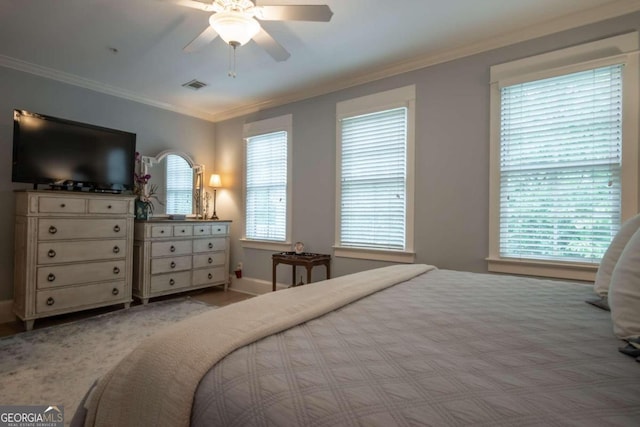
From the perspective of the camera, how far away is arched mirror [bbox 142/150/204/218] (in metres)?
4.24

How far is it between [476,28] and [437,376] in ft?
9.06

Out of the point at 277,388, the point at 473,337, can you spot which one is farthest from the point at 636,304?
the point at 277,388

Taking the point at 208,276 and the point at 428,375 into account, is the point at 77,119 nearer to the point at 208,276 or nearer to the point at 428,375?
the point at 208,276

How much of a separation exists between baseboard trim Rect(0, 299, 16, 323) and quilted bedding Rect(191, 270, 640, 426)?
367 centimetres

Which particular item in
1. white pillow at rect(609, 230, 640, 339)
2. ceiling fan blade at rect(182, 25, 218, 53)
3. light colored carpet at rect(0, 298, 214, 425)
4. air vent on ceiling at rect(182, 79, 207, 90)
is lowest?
light colored carpet at rect(0, 298, 214, 425)

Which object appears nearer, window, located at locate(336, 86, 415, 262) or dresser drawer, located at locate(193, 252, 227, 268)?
window, located at locate(336, 86, 415, 262)

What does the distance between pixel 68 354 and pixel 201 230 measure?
2.02 m

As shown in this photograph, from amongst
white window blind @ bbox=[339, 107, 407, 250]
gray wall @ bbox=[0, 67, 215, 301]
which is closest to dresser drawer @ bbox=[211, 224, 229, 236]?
gray wall @ bbox=[0, 67, 215, 301]

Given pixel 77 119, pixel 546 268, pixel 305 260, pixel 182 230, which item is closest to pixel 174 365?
pixel 305 260

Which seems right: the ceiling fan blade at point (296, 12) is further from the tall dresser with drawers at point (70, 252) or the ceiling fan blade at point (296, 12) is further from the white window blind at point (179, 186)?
the white window blind at point (179, 186)

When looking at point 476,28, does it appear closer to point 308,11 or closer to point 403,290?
point 308,11

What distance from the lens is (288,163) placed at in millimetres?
4043

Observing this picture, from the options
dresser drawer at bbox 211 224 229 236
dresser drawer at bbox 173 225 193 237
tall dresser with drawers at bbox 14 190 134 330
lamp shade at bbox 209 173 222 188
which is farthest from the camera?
lamp shade at bbox 209 173 222 188

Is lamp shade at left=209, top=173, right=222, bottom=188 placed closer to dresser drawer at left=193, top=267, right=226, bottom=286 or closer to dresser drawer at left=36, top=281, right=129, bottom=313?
dresser drawer at left=193, top=267, right=226, bottom=286
